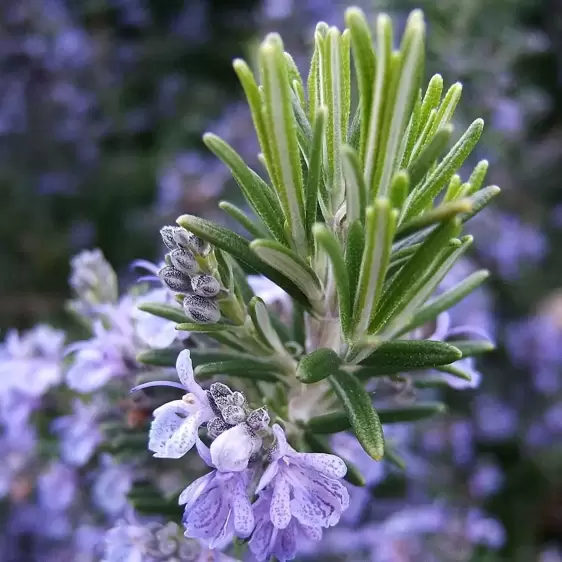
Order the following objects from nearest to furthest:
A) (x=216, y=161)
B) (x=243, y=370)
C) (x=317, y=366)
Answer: (x=317, y=366) → (x=243, y=370) → (x=216, y=161)

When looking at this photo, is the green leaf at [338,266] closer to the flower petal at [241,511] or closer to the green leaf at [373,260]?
the green leaf at [373,260]

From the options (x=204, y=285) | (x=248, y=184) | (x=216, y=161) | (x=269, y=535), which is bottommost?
(x=269, y=535)

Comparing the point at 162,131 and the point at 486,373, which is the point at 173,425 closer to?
the point at 486,373

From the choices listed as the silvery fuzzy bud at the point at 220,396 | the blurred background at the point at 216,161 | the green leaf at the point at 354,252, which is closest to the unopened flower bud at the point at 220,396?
the silvery fuzzy bud at the point at 220,396

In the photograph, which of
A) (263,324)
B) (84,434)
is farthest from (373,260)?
(84,434)

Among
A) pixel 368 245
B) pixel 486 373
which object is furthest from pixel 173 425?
pixel 486 373

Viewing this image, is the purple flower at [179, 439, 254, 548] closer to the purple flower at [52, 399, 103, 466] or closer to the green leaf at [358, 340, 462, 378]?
the green leaf at [358, 340, 462, 378]

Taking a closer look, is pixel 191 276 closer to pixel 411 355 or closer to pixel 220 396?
pixel 220 396
